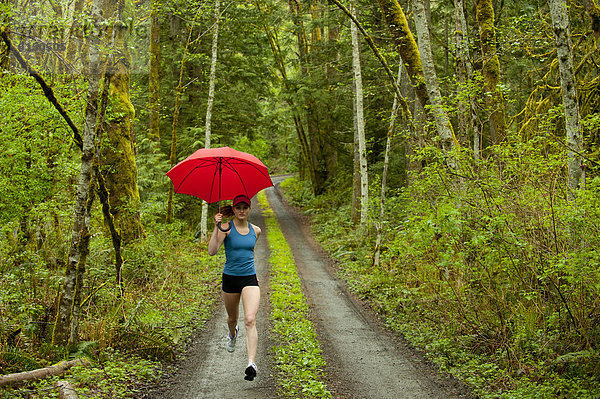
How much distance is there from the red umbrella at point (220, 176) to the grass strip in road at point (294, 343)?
8.18ft

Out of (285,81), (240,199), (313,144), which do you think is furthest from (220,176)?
(313,144)

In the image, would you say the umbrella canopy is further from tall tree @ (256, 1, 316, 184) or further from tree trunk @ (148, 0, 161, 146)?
tall tree @ (256, 1, 316, 184)

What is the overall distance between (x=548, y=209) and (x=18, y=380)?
21.8 ft

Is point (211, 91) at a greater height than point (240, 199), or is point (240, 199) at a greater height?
point (211, 91)

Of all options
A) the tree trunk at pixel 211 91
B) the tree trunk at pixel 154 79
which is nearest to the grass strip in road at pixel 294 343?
the tree trunk at pixel 211 91

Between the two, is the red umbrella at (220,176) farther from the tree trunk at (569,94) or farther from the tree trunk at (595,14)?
the tree trunk at (595,14)

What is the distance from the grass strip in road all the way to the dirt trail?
157 mm

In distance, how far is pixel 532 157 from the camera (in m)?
6.90

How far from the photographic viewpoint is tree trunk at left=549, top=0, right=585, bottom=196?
604cm

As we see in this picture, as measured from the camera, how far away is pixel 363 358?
6.79 meters

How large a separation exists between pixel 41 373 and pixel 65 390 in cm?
56

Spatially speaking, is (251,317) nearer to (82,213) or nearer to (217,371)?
(217,371)

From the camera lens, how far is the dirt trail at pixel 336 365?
543cm

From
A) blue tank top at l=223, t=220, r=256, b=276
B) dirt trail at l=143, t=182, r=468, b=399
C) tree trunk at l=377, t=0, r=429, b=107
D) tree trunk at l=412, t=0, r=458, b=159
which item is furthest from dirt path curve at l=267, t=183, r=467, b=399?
tree trunk at l=377, t=0, r=429, b=107
